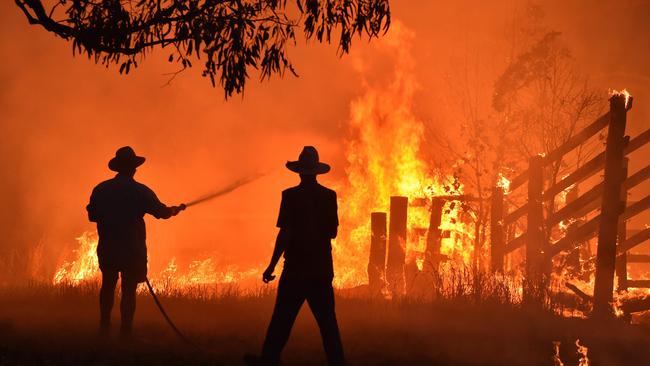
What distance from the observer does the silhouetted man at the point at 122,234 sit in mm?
8906

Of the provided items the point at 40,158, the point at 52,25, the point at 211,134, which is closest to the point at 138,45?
the point at 52,25

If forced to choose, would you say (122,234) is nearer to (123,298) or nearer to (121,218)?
(121,218)

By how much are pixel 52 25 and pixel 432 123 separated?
12.2 metres

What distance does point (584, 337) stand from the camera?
36.0ft

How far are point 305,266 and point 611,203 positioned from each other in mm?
6329

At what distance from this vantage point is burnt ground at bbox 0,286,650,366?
28.1 feet

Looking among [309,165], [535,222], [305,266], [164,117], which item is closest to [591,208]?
[535,222]

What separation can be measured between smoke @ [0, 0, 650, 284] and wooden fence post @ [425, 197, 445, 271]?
7.86 m

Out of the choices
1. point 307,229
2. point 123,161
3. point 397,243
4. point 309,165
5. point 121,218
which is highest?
point 397,243

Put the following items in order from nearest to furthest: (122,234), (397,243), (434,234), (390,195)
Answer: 1. (122,234)
2. (397,243)
3. (434,234)
4. (390,195)

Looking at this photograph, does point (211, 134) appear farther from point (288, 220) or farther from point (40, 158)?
point (288, 220)

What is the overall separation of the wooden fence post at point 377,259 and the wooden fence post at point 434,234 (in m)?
1.40

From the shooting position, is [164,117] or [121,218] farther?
[164,117]

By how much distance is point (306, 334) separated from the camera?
10.1 meters
